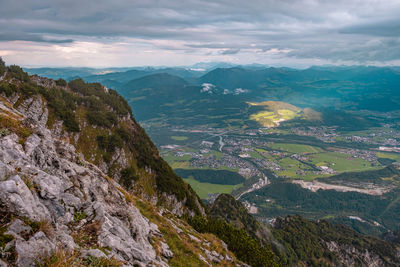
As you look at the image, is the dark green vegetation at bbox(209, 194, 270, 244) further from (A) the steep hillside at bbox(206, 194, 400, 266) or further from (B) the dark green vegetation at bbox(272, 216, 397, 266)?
(B) the dark green vegetation at bbox(272, 216, 397, 266)

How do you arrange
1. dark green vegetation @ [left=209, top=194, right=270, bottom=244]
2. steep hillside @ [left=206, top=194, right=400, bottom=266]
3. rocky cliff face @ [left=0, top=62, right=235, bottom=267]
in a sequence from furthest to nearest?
steep hillside @ [left=206, top=194, right=400, bottom=266] → dark green vegetation @ [left=209, top=194, right=270, bottom=244] → rocky cliff face @ [left=0, top=62, right=235, bottom=267]

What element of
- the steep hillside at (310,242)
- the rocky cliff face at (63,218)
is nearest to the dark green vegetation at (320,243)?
the steep hillside at (310,242)

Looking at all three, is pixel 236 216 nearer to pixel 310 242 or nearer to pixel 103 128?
pixel 310 242

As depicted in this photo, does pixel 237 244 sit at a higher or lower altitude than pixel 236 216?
higher

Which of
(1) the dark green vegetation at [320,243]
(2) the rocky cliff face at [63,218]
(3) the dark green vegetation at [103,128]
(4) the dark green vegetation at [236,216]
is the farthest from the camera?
(1) the dark green vegetation at [320,243]

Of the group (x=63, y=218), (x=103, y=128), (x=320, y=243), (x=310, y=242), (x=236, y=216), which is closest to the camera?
(x=63, y=218)

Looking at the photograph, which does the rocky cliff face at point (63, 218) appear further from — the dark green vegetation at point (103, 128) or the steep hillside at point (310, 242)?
the steep hillside at point (310, 242)

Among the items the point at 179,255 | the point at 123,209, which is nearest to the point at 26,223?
the point at 123,209

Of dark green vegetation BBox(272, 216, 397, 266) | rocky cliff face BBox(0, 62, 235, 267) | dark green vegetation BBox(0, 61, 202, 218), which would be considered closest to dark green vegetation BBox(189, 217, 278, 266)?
rocky cliff face BBox(0, 62, 235, 267)

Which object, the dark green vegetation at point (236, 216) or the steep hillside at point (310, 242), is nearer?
the dark green vegetation at point (236, 216)

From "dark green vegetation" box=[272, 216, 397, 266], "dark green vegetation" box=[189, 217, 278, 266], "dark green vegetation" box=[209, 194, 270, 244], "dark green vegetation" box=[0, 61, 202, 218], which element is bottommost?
"dark green vegetation" box=[272, 216, 397, 266]

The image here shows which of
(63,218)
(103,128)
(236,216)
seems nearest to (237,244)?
(63,218)

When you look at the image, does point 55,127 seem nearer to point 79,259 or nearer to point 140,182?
point 140,182
